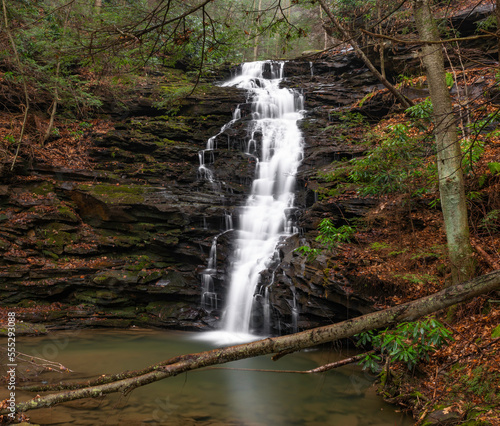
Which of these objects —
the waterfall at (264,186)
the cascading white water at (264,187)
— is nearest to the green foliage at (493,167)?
the waterfall at (264,186)

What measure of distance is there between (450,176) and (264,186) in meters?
8.04

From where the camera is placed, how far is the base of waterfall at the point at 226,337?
8.23m

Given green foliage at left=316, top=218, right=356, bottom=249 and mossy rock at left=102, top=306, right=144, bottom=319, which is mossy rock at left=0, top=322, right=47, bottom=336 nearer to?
mossy rock at left=102, top=306, right=144, bottom=319

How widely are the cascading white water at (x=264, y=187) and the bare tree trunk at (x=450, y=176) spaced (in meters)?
5.24

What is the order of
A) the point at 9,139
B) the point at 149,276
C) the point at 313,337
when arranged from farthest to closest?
the point at 9,139 → the point at 149,276 → the point at 313,337

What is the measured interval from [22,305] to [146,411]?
6028 millimetres

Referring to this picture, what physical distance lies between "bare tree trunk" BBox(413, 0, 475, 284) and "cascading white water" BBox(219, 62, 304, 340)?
5235 millimetres

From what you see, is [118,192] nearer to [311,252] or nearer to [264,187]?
[264,187]

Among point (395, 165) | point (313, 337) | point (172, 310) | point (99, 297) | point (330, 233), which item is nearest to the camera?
point (313, 337)

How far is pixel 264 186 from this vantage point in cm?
1260

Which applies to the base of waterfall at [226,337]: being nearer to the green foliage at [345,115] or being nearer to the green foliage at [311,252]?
the green foliage at [311,252]

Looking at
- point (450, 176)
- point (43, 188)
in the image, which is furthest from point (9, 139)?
point (450, 176)

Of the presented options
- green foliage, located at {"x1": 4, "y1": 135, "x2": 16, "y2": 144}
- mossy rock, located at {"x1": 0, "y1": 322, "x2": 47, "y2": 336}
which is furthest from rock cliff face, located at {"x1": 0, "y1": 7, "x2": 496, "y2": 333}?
green foliage, located at {"x1": 4, "y1": 135, "x2": 16, "y2": 144}

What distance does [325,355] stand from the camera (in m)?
7.20
